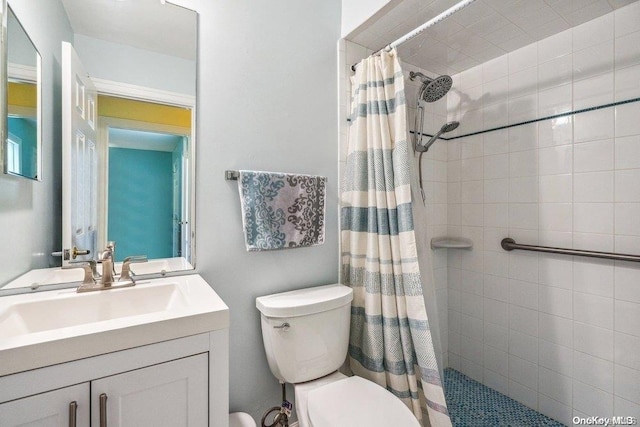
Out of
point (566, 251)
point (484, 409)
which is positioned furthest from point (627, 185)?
point (484, 409)

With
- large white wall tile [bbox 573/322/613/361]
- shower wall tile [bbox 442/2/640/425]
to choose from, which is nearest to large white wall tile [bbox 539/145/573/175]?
shower wall tile [bbox 442/2/640/425]

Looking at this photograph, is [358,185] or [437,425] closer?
[437,425]

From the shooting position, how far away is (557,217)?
5.17 feet

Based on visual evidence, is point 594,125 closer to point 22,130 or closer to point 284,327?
point 284,327

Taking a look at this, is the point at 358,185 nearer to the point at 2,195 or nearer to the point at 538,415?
the point at 2,195

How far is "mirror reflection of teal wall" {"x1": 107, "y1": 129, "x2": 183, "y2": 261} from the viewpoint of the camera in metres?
1.12

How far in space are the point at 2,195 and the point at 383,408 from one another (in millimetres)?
1413

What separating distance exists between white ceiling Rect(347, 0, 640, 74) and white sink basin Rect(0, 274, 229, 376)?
1466 millimetres

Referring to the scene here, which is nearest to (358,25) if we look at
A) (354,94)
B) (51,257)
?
(354,94)

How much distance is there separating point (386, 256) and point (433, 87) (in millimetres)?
965

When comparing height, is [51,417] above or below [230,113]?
below

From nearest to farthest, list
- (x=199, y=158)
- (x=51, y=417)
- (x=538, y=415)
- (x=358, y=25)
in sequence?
1. (x=51, y=417)
2. (x=199, y=158)
3. (x=358, y=25)
4. (x=538, y=415)

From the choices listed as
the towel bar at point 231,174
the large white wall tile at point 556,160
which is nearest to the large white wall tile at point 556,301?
the large white wall tile at point 556,160

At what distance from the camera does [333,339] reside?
4.24ft
